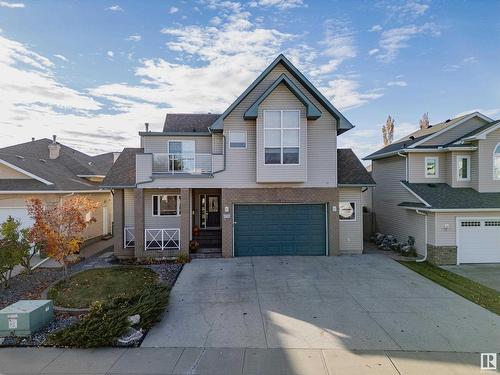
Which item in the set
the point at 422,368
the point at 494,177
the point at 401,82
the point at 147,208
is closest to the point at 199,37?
the point at 147,208

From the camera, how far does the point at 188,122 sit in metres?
17.9

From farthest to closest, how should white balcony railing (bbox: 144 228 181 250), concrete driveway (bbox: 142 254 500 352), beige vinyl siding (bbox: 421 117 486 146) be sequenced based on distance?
beige vinyl siding (bbox: 421 117 486 146) < white balcony railing (bbox: 144 228 181 250) < concrete driveway (bbox: 142 254 500 352)

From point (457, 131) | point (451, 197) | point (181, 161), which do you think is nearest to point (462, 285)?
point (451, 197)

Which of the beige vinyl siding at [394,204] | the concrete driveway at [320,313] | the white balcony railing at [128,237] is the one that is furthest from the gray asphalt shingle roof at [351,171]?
the white balcony railing at [128,237]

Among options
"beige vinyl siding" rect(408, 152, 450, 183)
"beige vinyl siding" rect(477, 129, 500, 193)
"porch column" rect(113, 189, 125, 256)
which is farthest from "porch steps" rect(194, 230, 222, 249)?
"beige vinyl siding" rect(477, 129, 500, 193)

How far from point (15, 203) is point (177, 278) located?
395 inches

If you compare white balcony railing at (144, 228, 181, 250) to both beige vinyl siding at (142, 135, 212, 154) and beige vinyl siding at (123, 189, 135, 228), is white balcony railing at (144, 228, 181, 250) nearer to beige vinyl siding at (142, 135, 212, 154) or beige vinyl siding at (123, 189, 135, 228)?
beige vinyl siding at (123, 189, 135, 228)

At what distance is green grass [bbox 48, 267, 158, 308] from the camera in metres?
8.48

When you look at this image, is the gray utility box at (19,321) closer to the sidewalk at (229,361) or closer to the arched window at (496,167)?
the sidewalk at (229,361)

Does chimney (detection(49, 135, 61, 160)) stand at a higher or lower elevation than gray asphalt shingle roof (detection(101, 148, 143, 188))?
higher

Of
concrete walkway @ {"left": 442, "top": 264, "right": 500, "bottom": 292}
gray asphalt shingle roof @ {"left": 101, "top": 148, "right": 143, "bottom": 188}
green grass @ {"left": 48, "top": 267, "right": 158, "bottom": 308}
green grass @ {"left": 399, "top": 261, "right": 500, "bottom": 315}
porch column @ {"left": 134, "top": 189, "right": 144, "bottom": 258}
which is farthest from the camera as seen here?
gray asphalt shingle roof @ {"left": 101, "top": 148, "right": 143, "bottom": 188}

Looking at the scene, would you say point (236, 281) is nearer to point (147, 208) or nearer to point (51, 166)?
point (147, 208)

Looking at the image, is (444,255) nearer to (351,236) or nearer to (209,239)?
(351,236)

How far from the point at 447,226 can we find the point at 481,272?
2.25 m
